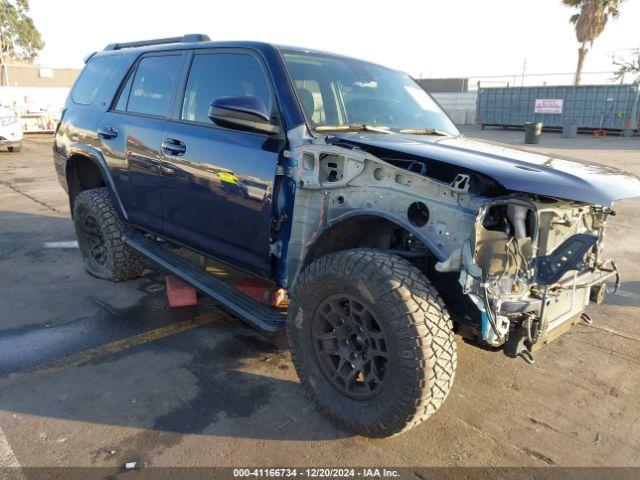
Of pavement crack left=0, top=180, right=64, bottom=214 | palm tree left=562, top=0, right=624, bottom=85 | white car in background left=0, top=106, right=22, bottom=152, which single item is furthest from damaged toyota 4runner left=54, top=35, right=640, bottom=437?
palm tree left=562, top=0, right=624, bottom=85

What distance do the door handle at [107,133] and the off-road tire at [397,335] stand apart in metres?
2.51

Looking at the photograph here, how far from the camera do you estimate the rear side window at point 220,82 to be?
3150mm

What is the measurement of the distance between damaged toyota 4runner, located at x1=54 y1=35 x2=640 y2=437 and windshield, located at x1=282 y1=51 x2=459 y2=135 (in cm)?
1

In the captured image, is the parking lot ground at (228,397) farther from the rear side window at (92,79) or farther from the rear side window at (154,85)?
the rear side window at (92,79)

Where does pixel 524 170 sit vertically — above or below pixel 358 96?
below

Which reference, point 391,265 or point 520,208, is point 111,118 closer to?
point 391,265

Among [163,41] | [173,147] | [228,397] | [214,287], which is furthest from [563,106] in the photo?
[228,397]

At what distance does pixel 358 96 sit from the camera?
338cm

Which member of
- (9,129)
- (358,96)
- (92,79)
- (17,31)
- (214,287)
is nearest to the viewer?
(358,96)

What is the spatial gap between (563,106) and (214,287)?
89.0 ft

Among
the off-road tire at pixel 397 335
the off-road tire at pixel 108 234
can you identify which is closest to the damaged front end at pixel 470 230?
the off-road tire at pixel 397 335

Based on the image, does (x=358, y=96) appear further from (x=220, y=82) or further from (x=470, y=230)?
(x=470, y=230)

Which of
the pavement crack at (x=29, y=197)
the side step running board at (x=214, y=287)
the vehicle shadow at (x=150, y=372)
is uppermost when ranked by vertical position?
the side step running board at (x=214, y=287)

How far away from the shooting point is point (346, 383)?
2.62 metres
